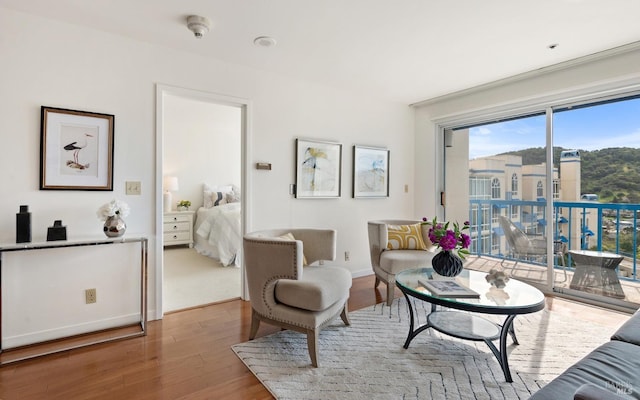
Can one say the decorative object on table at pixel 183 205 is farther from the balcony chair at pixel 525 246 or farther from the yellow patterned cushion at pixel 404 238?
the balcony chair at pixel 525 246

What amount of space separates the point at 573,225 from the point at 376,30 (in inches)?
114

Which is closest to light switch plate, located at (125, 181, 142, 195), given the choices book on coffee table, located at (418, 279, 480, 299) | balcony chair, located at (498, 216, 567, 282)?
book on coffee table, located at (418, 279, 480, 299)

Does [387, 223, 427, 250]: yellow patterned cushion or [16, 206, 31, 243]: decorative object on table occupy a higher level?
[16, 206, 31, 243]: decorative object on table

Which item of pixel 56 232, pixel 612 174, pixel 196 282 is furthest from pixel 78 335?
pixel 612 174

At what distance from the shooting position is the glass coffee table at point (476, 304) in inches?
71.2

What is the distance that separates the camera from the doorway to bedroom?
148 inches

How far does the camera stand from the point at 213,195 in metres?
6.32

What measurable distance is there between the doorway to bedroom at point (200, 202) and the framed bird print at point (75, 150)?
140 cm

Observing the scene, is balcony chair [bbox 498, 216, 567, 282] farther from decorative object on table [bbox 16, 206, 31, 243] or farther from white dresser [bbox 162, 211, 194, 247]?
white dresser [bbox 162, 211, 194, 247]

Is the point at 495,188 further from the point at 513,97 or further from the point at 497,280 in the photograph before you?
the point at 497,280

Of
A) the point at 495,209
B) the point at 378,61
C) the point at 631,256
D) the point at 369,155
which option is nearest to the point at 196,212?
the point at 369,155

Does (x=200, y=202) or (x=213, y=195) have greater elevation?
(x=213, y=195)

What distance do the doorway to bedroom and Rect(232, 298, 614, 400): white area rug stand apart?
138cm

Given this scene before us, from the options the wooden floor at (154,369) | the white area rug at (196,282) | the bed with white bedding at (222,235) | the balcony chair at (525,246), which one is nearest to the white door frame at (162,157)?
the white area rug at (196,282)
